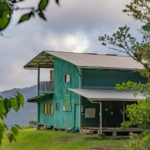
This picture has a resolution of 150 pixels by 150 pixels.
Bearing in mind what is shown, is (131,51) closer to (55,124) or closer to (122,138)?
(122,138)

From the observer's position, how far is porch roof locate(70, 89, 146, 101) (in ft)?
77.5

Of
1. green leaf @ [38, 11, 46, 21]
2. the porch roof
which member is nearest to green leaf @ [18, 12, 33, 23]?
green leaf @ [38, 11, 46, 21]

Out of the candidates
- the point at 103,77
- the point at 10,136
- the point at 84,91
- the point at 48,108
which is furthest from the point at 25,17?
the point at 48,108

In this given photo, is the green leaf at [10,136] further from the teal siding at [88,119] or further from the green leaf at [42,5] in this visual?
the teal siding at [88,119]

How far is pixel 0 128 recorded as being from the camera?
231 cm

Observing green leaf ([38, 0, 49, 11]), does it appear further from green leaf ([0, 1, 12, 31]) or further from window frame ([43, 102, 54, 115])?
window frame ([43, 102, 54, 115])

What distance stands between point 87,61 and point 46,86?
17.7ft

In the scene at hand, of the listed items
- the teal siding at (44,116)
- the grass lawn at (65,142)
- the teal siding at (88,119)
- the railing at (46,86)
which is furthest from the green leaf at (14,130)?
the railing at (46,86)

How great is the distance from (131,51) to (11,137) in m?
17.5

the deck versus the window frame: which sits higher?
the window frame

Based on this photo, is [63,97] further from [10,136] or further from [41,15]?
[41,15]

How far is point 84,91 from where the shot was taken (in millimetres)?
25828

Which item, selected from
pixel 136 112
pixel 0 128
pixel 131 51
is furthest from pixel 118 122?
pixel 0 128

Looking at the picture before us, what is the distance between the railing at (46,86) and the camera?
31078mm
